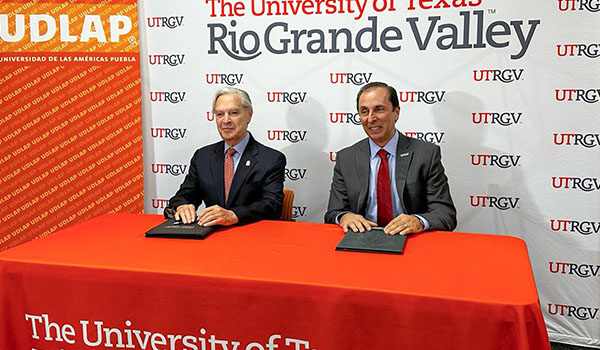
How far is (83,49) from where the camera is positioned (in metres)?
3.51

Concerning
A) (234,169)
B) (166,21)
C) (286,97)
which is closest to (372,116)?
(234,169)

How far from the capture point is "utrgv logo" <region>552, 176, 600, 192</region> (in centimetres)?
303

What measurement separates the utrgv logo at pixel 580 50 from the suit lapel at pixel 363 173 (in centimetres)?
134

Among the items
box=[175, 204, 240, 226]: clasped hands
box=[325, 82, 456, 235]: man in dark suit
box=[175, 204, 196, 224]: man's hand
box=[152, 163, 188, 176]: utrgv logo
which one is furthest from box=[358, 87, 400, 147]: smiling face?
box=[152, 163, 188, 176]: utrgv logo

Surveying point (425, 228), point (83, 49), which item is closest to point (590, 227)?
point (425, 228)

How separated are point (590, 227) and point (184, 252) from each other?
2.55 m

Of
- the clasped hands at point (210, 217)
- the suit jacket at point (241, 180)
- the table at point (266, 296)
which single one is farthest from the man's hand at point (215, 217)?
the suit jacket at point (241, 180)

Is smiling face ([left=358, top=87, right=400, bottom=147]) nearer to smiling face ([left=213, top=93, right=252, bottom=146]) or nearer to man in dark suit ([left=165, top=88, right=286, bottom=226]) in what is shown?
man in dark suit ([left=165, top=88, right=286, bottom=226])

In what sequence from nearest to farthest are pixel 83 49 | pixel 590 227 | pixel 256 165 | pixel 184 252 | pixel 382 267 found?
pixel 382 267 → pixel 184 252 → pixel 256 165 → pixel 590 227 → pixel 83 49

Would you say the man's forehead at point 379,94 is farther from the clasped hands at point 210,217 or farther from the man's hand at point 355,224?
the clasped hands at point 210,217

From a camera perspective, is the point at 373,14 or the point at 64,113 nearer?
the point at 373,14

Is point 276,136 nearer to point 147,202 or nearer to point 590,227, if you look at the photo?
point 147,202

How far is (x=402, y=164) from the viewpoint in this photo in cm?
265

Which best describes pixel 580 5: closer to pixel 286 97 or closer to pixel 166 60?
pixel 286 97
